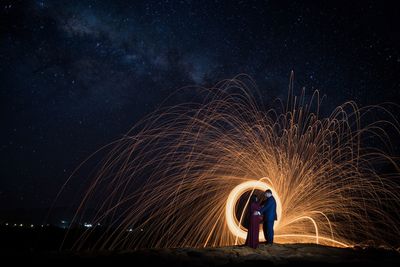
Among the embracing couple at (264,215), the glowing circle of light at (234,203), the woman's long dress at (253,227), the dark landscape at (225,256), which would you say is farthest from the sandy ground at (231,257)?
the glowing circle of light at (234,203)

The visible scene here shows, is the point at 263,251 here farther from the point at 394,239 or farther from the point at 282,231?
the point at 394,239

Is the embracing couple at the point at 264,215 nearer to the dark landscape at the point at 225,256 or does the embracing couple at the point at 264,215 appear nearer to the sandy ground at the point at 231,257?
the dark landscape at the point at 225,256

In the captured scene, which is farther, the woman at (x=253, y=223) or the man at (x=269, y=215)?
the man at (x=269, y=215)

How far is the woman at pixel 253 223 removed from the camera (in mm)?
10773

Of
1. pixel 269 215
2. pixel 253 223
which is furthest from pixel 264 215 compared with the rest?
pixel 253 223

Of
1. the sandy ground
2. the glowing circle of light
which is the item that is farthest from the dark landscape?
the glowing circle of light

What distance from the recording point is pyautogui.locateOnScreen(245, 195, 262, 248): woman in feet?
Answer: 35.3

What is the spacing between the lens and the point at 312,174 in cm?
1584

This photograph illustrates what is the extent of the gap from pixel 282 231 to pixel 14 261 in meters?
11.5

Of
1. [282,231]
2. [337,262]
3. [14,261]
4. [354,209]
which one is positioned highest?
[354,209]

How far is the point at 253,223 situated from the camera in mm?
10977

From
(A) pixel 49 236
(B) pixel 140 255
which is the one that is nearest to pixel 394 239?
(B) pixel 140 255

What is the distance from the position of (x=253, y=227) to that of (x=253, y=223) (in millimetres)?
122

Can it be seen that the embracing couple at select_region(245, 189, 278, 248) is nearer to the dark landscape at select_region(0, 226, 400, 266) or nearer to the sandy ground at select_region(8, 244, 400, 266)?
the dark landscape at select_region(0, 226, 400, 266)
